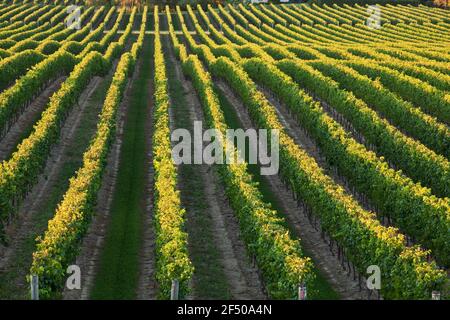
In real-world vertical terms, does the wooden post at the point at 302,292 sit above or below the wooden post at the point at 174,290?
above

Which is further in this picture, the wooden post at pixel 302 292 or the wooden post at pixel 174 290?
the wooden post at pixel 174 290

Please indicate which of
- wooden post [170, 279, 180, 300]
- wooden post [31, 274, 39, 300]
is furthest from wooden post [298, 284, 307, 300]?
wooden post [31, 274, 39, 300]

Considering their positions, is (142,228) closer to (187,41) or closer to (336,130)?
(336,130)

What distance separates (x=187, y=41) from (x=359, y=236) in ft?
306

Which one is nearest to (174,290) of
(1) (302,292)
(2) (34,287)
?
(1) (302,292)

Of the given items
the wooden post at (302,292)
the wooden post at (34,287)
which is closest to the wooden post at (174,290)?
the wooden post at (302,292)

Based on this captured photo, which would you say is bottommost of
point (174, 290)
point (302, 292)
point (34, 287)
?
point (174, 290)

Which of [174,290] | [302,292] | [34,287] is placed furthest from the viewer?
[174,290]

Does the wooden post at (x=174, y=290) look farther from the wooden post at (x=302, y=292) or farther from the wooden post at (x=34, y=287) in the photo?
the wooden post at (x=34, y=287)

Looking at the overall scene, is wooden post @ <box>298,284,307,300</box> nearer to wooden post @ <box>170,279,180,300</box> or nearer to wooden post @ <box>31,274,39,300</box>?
wooden post @ <box>170,279,180,300</box>

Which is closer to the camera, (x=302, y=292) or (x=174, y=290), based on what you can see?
(x=302, y=292)

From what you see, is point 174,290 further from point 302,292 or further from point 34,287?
point 34,287

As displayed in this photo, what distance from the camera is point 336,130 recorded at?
1928 inches
